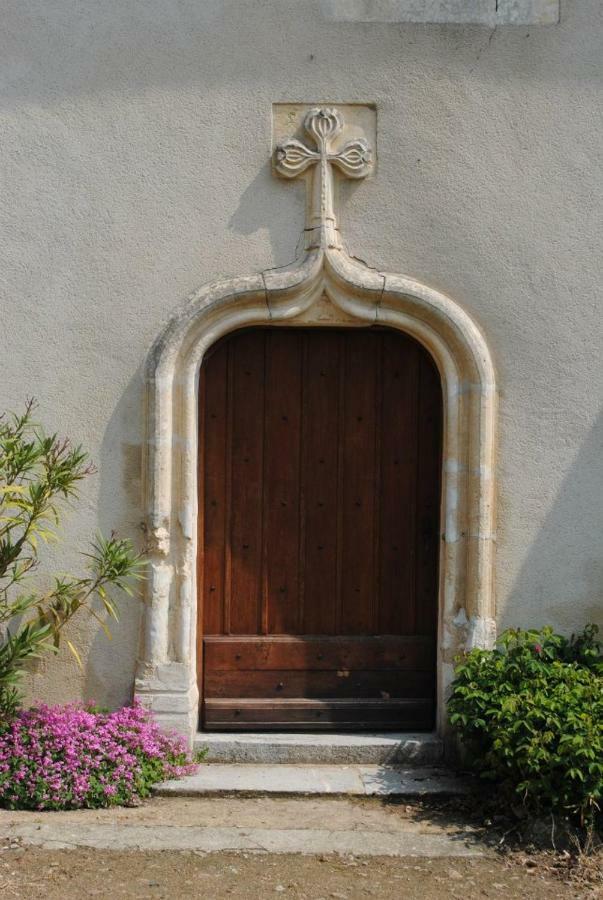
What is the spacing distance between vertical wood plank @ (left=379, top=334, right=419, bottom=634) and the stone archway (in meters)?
0.23

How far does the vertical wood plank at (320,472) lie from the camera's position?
5125mm

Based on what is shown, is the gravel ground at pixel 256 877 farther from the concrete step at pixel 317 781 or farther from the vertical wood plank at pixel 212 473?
the vertical wood plank at pixel 212 473

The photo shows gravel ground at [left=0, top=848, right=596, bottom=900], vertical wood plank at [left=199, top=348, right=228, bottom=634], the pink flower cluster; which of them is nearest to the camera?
gravel ground at [left=0, top=848, right=596, bottom=900]

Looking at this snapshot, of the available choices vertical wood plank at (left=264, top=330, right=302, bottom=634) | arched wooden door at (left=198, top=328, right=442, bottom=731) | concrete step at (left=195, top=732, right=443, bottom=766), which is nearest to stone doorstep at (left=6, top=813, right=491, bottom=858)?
concrete step at (left=195, top=732, right=443, bottom=766)

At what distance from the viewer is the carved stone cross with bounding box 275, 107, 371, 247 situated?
486 centimetres

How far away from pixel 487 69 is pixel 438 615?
2640 mm

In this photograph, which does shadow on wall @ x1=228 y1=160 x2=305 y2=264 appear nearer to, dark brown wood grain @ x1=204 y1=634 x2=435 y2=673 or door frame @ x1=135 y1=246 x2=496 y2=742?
door frame @ x1=135 y1=246 x2=496 y2=742

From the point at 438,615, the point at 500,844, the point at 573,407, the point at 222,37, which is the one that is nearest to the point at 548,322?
the point at 573,407

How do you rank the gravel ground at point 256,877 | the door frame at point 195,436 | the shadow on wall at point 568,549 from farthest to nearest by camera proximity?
the shadow on wall at point 568,549
the door frame at point 195,436
the gravel ground at point 256,877

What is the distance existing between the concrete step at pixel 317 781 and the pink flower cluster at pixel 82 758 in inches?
4.4

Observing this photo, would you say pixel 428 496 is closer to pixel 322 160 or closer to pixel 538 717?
pixel 538 717

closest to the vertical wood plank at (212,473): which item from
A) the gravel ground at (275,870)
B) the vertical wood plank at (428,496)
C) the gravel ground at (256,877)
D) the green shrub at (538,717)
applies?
the vertical wood plank at (428,496)

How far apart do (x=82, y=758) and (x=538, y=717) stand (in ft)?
6.47

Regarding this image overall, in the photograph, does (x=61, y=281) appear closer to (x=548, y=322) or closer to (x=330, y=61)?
(x=330, y=61)
